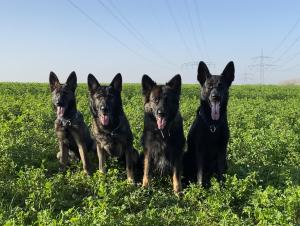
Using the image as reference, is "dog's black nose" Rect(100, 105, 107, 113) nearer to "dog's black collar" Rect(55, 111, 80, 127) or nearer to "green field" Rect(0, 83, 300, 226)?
"dog's black collar" Rect(55, 111, 80, 127)

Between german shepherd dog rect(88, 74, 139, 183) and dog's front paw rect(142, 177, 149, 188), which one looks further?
german shepherd dog rect(88, 74, 139, 183)

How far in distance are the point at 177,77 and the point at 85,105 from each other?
30.2ft

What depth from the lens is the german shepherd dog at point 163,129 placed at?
20.0ft

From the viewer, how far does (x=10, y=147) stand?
750cm

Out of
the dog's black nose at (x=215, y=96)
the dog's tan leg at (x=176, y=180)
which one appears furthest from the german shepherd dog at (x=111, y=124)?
the dog's black nose at (x=215, y=96)

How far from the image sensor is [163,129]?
6133 millimetres

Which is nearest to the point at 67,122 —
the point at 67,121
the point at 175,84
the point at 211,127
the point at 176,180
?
the point at 67,121

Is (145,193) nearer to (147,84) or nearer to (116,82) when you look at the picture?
(147,84)

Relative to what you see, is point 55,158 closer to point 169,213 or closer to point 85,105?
point 169,213

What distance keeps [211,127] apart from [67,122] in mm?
2742

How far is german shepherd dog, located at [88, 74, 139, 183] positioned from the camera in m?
6.52

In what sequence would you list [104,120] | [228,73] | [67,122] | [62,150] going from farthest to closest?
1. [62,150]
2. [67,122]
3. [104,120]
4. [228,73]

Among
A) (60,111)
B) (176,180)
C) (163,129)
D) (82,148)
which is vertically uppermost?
(60,111)

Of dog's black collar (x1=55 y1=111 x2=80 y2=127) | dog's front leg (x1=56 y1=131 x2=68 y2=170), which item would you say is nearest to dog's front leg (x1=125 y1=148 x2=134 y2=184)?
dog's black collar (x1=55 y1=111 x2=80 y2=127)
